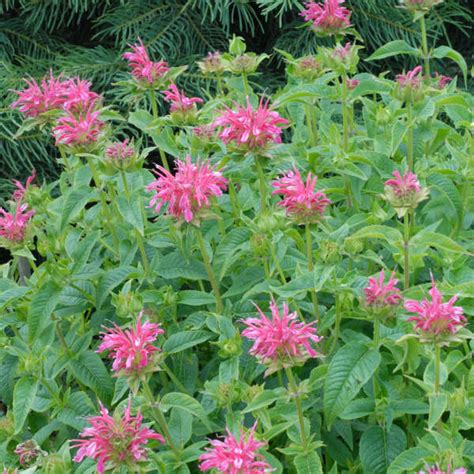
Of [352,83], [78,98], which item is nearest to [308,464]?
[78,98]

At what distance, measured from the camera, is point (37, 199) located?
1473 millimetres

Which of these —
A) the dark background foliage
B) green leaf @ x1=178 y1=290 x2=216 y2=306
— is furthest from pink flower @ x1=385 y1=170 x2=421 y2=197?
the dark background foliage

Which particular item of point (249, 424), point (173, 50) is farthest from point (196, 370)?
point (173, 50)

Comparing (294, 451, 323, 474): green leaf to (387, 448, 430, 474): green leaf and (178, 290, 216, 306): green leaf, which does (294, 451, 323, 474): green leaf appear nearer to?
(387, 448, 430, 474): green leaf

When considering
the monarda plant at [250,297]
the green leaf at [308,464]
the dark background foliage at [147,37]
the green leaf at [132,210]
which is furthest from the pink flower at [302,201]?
the dark background foliage at [147,37]

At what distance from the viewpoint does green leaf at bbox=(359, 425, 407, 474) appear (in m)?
1.06

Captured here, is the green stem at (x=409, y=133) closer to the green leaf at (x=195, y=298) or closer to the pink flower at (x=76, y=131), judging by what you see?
the green leaf at (x=195, y=298)

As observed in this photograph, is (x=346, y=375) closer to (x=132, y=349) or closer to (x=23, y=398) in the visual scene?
(x=132, y=349)

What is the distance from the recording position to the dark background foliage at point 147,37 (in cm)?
265

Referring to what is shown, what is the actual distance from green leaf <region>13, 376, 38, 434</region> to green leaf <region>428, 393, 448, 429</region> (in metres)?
0.56

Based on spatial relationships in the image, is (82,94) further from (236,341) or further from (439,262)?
(439,262)

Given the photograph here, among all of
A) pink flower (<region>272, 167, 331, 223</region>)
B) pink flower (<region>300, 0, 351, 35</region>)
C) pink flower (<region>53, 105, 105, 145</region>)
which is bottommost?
pink flower (<region>272, 167, 331, 223</region>)

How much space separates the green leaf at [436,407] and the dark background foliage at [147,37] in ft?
5.79

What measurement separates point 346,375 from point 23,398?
47 cm
